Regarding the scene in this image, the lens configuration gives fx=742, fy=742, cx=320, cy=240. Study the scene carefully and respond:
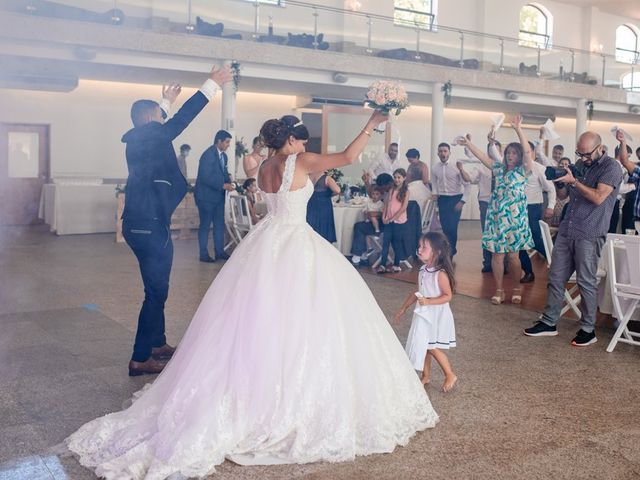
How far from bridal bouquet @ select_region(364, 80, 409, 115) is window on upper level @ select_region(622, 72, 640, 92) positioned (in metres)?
17.6

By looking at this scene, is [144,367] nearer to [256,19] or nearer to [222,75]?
[222,75]

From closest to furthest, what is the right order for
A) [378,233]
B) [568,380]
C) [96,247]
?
[568,380], [378,233], [96,247]

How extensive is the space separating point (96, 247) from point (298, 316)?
7950mm

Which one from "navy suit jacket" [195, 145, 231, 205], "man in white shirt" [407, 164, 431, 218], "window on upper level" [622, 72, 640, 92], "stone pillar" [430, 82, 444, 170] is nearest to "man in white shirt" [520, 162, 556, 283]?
"man in white shirt" [407, 164, 431, 218]

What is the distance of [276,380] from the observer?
3205mm

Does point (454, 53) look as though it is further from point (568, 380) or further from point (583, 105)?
point (568, 380)

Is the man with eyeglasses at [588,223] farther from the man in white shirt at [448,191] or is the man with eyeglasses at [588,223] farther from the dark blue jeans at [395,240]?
the man in white shirt at [448,191]

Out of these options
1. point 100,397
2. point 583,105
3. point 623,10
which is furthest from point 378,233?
point 623,10

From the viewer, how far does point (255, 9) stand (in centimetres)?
1334

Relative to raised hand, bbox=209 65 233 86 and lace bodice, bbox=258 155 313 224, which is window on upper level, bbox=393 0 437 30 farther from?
lace bodice, bbox=258 155 313 224

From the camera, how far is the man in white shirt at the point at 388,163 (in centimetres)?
1055

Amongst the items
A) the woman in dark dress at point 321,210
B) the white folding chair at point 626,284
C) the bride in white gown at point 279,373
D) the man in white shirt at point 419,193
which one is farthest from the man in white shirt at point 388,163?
the bride in white gown at point 279,373

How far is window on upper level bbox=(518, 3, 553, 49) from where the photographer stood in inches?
821

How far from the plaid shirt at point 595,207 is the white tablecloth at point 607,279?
0.85 feet
